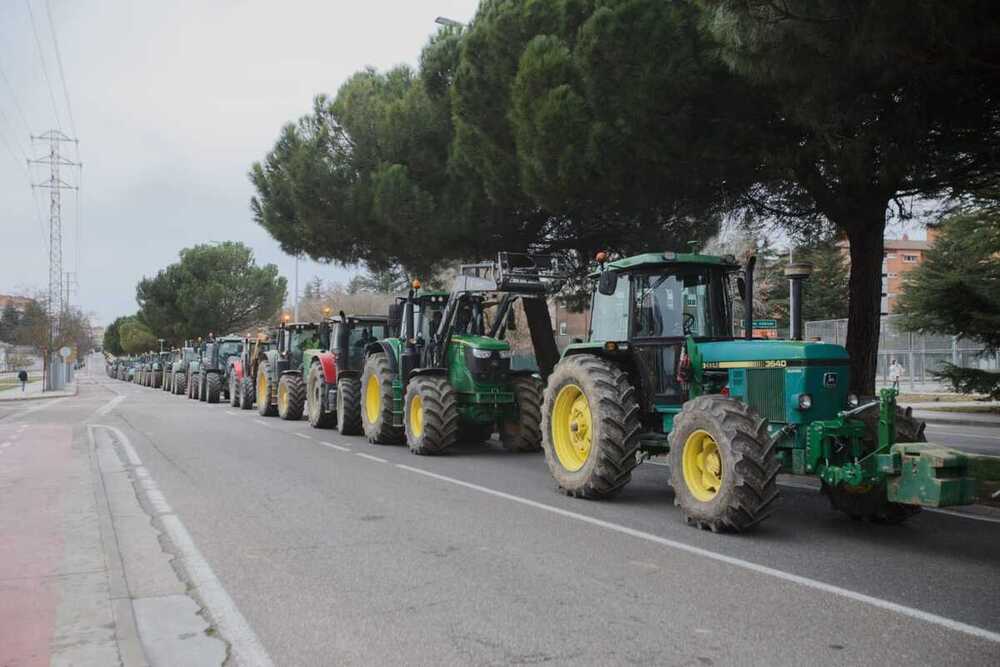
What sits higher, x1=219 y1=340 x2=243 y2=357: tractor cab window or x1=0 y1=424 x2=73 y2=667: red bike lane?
x1=219 y1=340 x2=243 y2=357: tractor cab window

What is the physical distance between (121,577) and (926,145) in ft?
29.9

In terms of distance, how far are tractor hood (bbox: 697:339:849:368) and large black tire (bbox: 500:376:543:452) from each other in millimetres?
5201

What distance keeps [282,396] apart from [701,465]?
605 inches

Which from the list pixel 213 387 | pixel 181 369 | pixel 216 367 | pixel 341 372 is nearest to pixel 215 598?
pixel 341 372

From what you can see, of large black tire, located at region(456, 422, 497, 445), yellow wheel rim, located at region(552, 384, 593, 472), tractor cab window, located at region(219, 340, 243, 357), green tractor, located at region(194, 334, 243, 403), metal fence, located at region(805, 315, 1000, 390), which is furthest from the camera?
metal fence, located at region(805, 315, 1000, 390)

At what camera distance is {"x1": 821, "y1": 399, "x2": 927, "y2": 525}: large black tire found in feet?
24.3

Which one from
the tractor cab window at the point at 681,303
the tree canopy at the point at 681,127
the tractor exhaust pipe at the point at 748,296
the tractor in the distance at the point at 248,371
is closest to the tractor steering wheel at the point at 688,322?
the tractor cab window at the point at 681,303

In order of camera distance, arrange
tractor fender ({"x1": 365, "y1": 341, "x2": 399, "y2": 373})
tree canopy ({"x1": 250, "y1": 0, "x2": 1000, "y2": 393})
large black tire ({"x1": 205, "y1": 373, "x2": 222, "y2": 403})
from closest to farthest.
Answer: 1. tree canopy ({"x1": 250, "y1": 0, "x2": 1000, "y2": 393})
2. tractor fender ({"x1": 365, "y1": 341, "x2": 399, "y2": 373})
3. large black tire ({"x1": 205, "y1": 373, "x2": 222, "y2": 403})

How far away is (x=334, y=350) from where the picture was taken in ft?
58.6

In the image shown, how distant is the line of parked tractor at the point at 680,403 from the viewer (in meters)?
7.04

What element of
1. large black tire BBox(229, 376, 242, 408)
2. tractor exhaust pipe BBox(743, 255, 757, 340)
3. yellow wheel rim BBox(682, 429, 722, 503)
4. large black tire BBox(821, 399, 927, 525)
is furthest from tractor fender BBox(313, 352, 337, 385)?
large black tire BBox(821, 399, 927, 525)

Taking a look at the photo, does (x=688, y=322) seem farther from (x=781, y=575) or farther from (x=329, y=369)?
(x=329, y=369)

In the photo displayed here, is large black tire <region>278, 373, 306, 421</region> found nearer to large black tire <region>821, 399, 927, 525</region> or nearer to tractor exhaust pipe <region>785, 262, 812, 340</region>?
tractor exhaust pipe <region>785, 262, 812, 340</region>

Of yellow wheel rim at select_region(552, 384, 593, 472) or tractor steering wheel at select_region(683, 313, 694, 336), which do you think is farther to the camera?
yellow wheel rim at select_region(552, 384, 593, 472)
